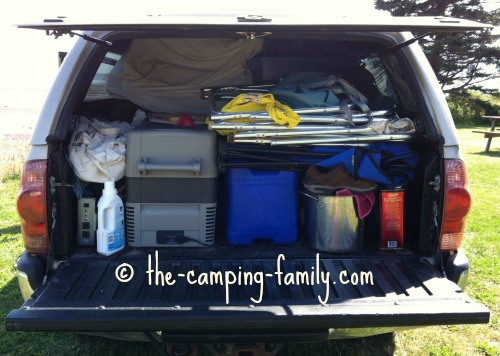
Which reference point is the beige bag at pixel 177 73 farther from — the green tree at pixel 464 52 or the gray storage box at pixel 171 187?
the green tree at pixel 464 52

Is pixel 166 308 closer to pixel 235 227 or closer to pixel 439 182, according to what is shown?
pixel 235 227

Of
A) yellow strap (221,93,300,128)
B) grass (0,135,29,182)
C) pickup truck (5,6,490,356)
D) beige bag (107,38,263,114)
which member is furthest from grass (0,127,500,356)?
grass (0,135,29,182)

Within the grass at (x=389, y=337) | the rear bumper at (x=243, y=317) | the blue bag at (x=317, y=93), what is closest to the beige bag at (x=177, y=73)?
the blue bag at (x=317, y=93)

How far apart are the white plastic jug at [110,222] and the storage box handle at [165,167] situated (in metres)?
0.21

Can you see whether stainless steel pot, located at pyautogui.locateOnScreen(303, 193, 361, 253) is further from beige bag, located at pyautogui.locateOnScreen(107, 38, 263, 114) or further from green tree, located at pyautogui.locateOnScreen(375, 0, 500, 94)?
green tree, located at pyautogui.locateOnScreen(375, 0, 500, 94)

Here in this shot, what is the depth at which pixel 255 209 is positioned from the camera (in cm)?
283

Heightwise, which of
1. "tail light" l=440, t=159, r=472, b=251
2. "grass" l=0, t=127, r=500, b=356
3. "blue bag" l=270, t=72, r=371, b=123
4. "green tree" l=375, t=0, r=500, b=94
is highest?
"green tree" l=375, t=0, r=500, b=94

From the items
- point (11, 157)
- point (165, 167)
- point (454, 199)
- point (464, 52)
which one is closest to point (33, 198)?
point (165, 167)

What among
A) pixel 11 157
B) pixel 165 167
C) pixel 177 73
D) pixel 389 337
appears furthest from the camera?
pixel 11 157

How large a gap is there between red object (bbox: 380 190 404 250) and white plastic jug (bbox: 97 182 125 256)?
1483mm

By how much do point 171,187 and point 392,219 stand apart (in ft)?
4.15

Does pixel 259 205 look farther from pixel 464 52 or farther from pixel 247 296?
pixel 464 52

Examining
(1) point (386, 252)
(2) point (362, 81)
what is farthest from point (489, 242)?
(1) point (386, 252)

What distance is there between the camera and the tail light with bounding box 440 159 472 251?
2490 mm
